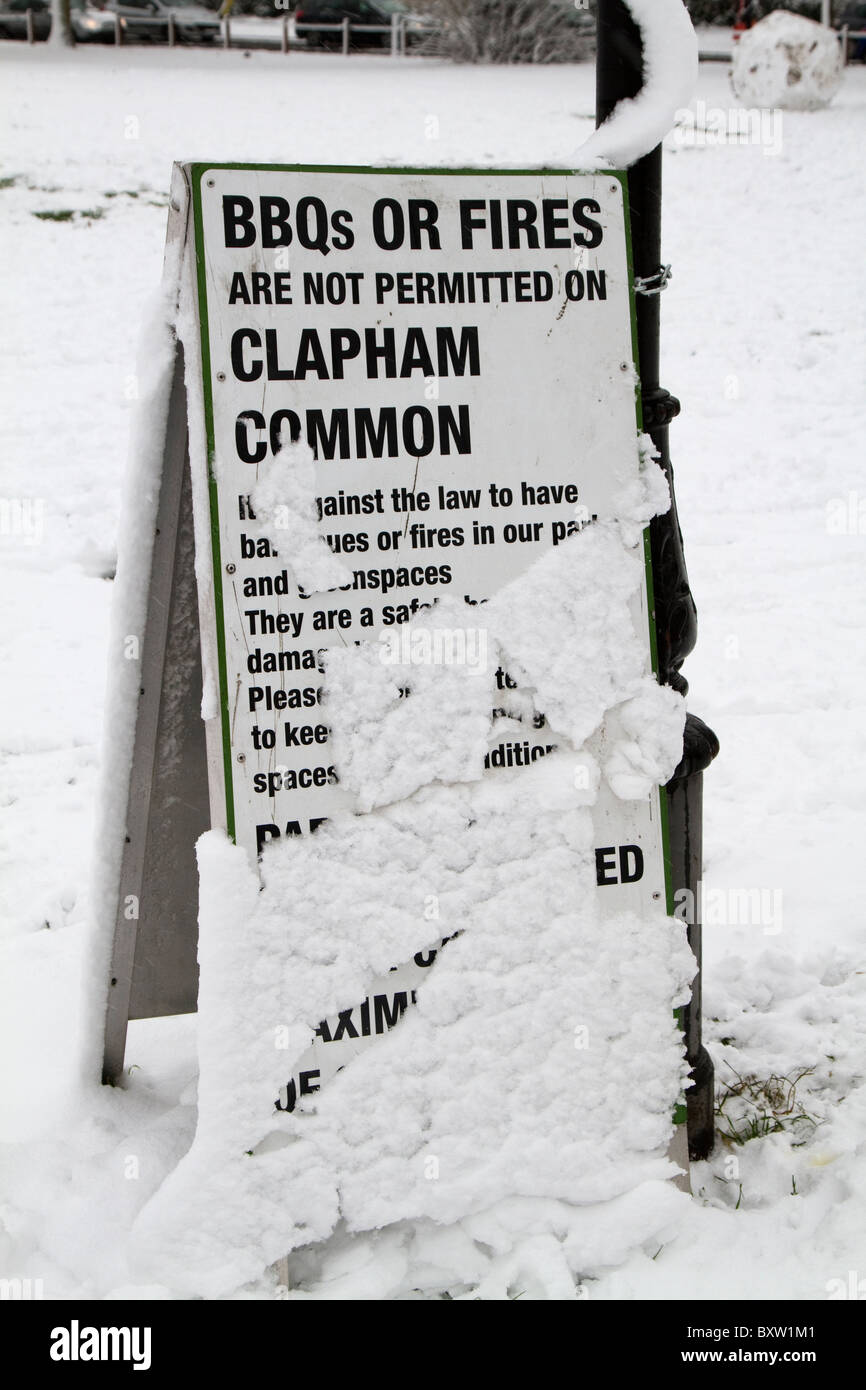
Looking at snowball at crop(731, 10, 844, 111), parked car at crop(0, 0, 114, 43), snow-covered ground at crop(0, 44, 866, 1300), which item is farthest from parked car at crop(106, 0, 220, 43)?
snowball at crop(731, 10, 844, 111)

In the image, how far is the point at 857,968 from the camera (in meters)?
3.19

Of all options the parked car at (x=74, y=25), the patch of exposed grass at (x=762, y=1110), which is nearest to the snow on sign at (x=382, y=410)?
the patch of exposed grass at (x=762, y=1110)

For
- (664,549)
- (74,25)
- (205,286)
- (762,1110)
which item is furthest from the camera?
(74,25)

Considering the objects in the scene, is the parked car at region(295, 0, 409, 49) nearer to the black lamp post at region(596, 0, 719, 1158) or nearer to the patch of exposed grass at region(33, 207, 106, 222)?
the patch of exposed grass at region(33, 207, 106, 222)

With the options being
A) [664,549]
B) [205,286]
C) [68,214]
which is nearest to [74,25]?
[68,214]

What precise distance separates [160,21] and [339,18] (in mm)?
3691

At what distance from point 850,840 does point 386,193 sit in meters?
2.49

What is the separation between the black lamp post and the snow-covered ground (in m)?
0.27

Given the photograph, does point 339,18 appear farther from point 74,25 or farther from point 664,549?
point 664,549

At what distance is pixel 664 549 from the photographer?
2.45m

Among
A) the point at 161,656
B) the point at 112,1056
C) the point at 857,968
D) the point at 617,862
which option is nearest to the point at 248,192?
the point at 161,656

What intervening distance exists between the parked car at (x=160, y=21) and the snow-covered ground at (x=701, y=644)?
37.1 feet

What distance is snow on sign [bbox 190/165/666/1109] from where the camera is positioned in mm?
2166

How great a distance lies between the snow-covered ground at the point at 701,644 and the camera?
244 cm
